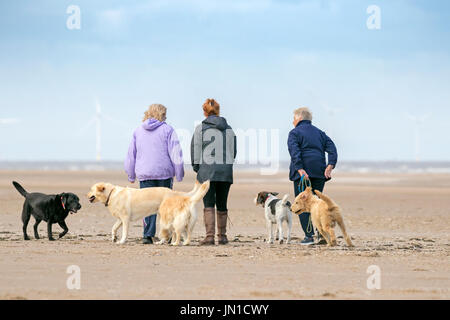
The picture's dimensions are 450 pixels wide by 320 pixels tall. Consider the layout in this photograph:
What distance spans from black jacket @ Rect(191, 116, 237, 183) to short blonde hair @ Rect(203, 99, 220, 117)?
5.9 inches

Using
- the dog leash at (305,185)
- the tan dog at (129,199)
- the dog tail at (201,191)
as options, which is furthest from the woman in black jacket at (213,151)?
the dog leash at (305,185)

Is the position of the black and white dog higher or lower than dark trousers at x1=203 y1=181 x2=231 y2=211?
lower

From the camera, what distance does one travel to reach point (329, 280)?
761 cm

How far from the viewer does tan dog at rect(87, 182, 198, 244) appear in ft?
34.0

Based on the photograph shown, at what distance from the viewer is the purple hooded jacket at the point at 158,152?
10.6m

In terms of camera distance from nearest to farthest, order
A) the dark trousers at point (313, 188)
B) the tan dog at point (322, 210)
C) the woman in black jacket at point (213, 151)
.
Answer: the tan dog at point (322, 210), the woman in black jacket at point (213, 151), the dark trousers at point (313, 188)

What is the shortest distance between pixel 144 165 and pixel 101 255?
1832 mm

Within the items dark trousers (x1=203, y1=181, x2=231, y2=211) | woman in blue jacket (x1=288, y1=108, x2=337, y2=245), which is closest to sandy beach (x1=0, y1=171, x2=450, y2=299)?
dark trousers (x1=203, y1=181, x2=231, y2=211)

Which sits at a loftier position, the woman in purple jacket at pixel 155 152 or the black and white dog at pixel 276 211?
the woman in purple jacket at pixel 155 152

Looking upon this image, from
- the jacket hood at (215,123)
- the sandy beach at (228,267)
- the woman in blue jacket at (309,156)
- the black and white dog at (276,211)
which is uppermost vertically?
the jacket hood at (215,123)

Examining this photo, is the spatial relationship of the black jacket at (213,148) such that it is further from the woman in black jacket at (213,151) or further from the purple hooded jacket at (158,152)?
the purple hooded jacket at (158,152)

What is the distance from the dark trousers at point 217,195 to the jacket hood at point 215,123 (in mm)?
798

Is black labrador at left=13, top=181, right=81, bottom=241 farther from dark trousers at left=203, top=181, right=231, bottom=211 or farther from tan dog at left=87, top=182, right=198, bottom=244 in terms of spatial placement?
dark trousers at left=203, top=181, right=231, bottom=211
